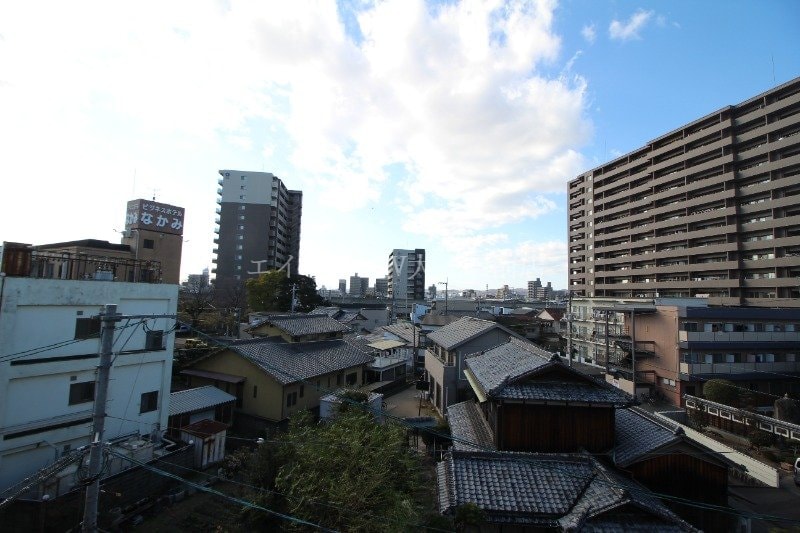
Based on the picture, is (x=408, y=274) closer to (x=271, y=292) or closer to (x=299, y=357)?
(x=271, y=292)

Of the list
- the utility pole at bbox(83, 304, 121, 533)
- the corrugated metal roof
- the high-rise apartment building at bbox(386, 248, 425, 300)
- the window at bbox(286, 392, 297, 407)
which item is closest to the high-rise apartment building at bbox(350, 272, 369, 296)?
the high-rise apartment building at bbox(386, 248, 425, 300)

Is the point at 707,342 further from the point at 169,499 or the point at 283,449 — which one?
the point at 169,499

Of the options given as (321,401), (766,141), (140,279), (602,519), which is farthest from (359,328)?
(766,141)

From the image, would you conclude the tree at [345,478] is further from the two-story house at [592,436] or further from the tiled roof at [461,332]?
the tiled roof at [461,332]

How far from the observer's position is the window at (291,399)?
984 inches

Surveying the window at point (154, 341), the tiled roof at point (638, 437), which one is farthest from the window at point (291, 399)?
the tiled roof at point (638, 437)

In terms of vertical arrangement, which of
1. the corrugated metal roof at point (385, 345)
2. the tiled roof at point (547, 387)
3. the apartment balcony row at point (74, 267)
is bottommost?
the corrugated metal roof at point (385, 345)

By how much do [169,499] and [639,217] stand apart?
69893 millimetres

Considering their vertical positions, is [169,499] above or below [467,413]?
below

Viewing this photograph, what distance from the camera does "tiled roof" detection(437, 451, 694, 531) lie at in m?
10.6

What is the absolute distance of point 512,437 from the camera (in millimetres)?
14633

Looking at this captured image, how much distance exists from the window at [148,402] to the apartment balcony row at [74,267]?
5970mm

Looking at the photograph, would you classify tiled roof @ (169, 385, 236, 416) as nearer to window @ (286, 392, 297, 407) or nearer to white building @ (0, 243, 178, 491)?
white building @ (0, 243, 178, 491)

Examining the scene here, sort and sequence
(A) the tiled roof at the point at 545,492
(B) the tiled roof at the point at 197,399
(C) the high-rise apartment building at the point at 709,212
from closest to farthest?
(A) the tiled roof at the point at 545,492 → (B) the tiled roof at the point at 197,399 → (C) the high-rise apartment building at the point at 709,212
